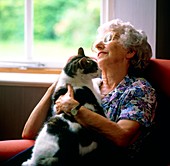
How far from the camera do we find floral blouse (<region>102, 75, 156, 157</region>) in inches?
70.1

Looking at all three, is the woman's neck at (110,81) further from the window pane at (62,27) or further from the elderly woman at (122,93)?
the window pane at (62,27)

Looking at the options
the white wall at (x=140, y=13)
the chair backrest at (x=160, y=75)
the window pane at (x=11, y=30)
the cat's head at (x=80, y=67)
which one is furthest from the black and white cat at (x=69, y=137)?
the window pane at (x=11, y=30)

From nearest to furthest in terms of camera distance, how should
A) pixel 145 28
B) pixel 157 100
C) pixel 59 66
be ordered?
pixel 157 100, pixel 145 28, pixel 59 66

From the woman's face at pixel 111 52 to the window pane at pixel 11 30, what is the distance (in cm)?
114

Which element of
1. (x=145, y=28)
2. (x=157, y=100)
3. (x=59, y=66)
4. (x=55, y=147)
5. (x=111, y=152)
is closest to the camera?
(x=55, y=147)

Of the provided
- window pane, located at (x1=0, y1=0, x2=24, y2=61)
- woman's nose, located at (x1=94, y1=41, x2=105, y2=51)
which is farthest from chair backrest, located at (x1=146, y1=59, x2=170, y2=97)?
window pane, located at (x1=0, y1=0, x2=24, y2=61)

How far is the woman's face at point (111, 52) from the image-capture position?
79.7 inches

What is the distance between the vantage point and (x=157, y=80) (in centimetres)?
204

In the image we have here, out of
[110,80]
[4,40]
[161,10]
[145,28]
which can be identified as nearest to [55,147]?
[110,80]

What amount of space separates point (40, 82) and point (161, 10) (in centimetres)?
96

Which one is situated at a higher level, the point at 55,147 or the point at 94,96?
the point at 94,96

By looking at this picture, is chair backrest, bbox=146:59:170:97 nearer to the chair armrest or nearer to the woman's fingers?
the woman's fingers

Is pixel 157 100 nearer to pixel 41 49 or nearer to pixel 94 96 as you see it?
pixel 94 96

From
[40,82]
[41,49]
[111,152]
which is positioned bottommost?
[111,152]
